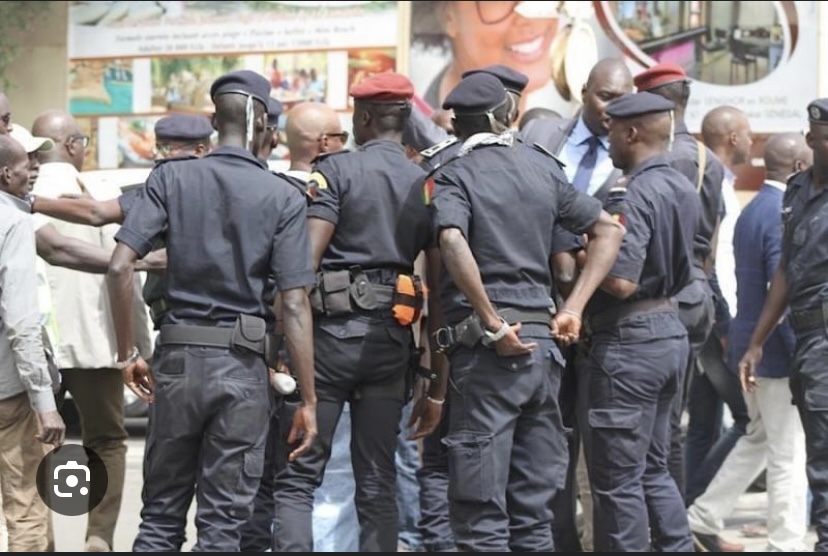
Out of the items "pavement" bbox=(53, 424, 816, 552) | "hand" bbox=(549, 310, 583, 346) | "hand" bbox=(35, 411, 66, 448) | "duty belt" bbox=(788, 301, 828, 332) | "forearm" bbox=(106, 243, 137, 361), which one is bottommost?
"pavement" bbox=(53, 424, 816, 552)

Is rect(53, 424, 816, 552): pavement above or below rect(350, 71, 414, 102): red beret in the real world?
below

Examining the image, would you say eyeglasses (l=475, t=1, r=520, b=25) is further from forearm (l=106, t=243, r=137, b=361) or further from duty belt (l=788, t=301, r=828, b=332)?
forearm (l=106, t=243, r=137, b=361)

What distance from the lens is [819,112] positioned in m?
6.83

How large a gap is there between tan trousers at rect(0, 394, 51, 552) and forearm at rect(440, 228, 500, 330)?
1.74 m

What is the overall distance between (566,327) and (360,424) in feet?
3.14

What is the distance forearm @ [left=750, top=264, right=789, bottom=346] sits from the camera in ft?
23.5

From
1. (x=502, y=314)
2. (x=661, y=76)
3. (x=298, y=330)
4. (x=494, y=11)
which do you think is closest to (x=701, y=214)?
(x=661, y=76)

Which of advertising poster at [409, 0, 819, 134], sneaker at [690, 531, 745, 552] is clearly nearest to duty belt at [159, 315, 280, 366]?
sneaker at [690, 531, 745, 552]

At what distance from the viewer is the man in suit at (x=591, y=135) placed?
23.8ft

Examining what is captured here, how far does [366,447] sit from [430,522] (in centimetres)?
102

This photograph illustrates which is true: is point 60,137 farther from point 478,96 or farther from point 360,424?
point 478,96

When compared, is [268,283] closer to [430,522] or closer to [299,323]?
[299,323]

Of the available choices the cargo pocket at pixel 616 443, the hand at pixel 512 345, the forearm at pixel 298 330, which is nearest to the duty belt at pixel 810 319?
the cargo pocket at pixel 616 443

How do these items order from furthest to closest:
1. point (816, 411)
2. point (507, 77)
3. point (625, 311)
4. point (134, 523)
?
point (134, 523) → point (816, 411) → point (625, 311) → point (507, 77)
